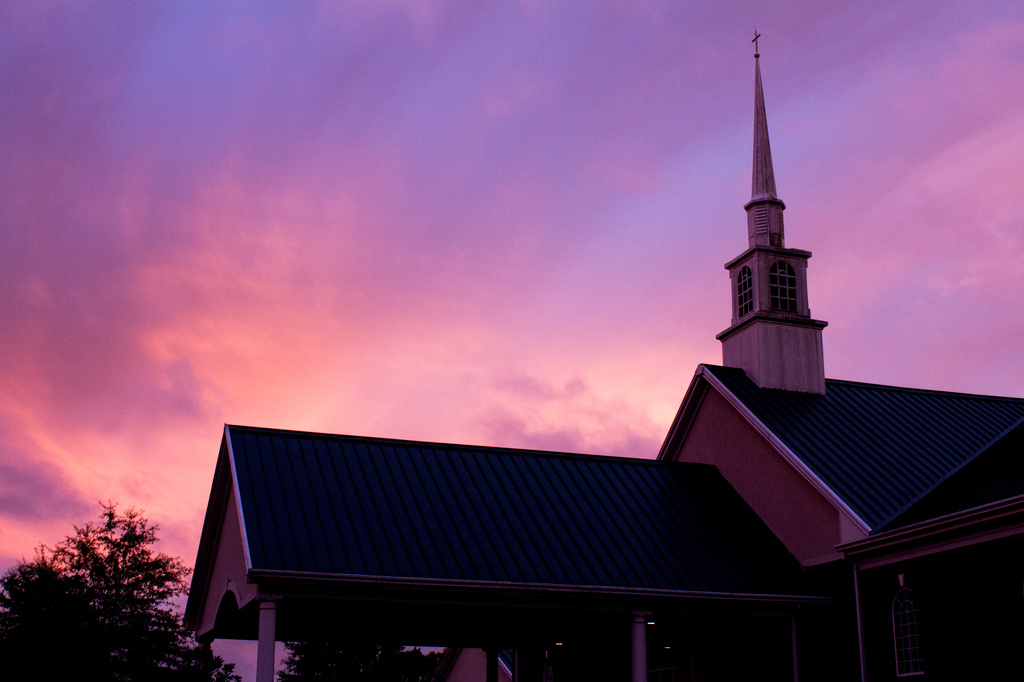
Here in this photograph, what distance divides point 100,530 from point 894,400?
3811 cm

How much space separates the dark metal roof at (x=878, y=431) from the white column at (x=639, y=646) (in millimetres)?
4320

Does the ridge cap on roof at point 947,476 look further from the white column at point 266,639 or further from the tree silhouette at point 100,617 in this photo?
the tree silhouette at point 100,617

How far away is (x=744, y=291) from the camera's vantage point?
27.1 m

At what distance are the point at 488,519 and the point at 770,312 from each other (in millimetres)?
9603

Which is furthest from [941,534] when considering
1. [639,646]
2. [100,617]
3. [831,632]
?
[100,617]

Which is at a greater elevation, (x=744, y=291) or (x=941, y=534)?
(x=744, y=291)

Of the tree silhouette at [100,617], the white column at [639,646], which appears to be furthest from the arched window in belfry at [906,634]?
the tree silhouette at [100,617]

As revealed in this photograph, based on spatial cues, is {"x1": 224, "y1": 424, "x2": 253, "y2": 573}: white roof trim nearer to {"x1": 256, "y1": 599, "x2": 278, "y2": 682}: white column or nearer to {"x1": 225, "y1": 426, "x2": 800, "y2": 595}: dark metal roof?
{"x1": 225, "y1": 426, "x2": 800, "y2": 595}: dark metal roof

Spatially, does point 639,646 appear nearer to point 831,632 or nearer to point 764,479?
point 831,632

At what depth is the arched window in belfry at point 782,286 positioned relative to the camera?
26516 mm

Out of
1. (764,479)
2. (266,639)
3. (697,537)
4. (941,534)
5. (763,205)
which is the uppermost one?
(763,205)

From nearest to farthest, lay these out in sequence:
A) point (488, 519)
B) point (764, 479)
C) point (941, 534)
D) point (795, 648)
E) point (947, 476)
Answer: point (941, 534) < point (795, 648) < point (488, 519) < point (947, 476) < point (764, 479)

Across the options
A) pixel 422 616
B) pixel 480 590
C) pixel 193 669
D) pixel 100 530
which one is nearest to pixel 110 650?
pixel 193 669

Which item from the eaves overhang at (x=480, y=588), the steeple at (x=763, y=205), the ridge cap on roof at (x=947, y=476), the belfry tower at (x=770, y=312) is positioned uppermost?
the steeple at (x=763, y=205)
